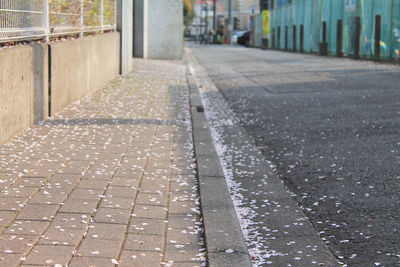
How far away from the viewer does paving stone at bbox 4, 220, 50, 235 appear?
13.3 feet

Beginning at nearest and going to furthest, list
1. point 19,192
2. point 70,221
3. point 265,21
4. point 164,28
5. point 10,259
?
point 10,259 < point 70,221 < point 19,192 < point 164,28 < point 265,21

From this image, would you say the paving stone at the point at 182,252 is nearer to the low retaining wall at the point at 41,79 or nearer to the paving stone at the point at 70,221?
the paving stone at the point at 70,221

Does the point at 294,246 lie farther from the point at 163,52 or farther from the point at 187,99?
the point at 163,52

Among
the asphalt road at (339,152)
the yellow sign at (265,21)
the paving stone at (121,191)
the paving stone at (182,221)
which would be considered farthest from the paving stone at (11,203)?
the yellow sign at (265,21)

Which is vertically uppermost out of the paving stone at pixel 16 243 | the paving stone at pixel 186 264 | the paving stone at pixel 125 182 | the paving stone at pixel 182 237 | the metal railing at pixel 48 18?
the metal railing at pixel 48 18

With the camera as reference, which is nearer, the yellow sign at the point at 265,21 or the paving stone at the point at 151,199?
the paving stone at the point at 151,199

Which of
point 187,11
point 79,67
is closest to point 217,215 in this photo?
point 79,67

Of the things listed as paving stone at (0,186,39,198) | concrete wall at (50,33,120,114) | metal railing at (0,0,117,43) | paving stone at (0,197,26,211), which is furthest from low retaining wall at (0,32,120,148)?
paving stone at (0,197,26,211)

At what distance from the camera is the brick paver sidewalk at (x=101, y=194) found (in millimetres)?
3822

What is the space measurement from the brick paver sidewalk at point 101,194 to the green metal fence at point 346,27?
1672 cm

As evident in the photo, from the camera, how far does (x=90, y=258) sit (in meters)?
3.68

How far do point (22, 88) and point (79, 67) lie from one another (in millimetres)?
3396

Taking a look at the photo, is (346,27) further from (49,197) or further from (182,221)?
(182,221)

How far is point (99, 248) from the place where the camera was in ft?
12.6
